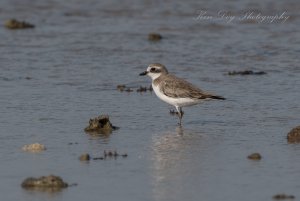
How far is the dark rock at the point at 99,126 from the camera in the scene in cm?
1294

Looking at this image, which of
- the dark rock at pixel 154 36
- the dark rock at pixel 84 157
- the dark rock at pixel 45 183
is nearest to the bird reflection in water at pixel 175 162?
the dark rock at pixel 84 157

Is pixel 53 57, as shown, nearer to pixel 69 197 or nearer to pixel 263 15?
pixel 263 15

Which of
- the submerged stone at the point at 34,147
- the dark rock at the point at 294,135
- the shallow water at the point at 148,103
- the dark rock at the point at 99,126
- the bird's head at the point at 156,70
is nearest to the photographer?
the shallow water at the point at 148,103

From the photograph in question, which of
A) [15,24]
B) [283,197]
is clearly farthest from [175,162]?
[15,24]

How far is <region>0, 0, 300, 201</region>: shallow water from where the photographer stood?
1023cm

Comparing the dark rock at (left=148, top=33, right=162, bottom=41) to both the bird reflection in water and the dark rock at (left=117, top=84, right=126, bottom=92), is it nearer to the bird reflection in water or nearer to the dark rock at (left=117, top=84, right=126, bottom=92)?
the dark rock at (left=117, top=84, right=126, bottom=92)

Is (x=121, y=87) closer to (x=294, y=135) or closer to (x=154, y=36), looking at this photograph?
(x=294, y=135)

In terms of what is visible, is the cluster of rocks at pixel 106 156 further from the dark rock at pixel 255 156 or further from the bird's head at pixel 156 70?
the bird's head at pixel 156 70

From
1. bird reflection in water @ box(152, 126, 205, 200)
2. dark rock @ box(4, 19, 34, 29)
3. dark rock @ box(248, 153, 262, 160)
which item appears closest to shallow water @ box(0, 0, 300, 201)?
bird reflection in water @ box(152, 126, 205, 200)

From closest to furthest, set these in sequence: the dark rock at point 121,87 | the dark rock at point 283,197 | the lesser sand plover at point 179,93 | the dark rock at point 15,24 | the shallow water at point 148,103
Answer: the dark rock at point 283,197, the shallow water at point 148,103, the lesser sand plover at point 179,93, the dark rock at point 121,87, the dark rock at point 15,24

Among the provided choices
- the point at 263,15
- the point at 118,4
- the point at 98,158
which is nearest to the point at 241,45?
the point at 263,15

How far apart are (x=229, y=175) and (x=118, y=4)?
18.6 metres

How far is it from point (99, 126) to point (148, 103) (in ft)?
8.68

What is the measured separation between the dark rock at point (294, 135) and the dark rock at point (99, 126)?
8.76ft
